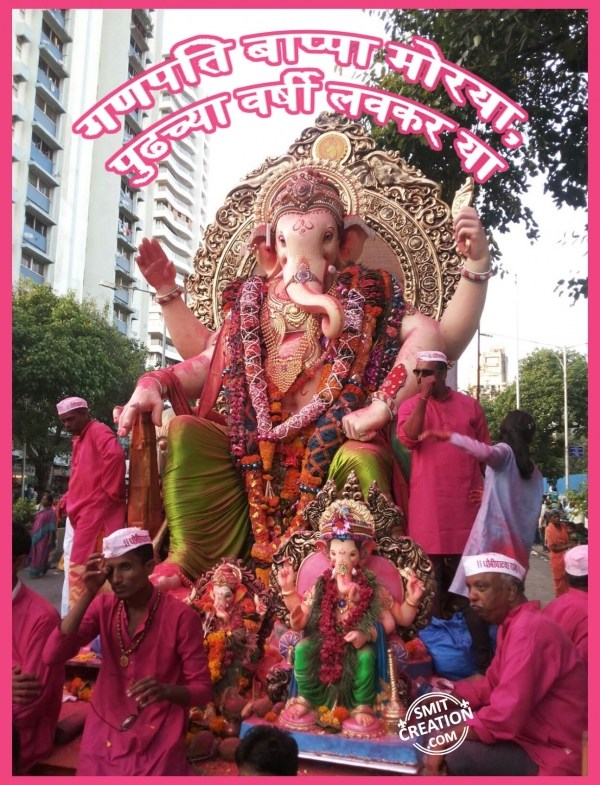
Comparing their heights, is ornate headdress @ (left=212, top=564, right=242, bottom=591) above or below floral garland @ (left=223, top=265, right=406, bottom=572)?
below

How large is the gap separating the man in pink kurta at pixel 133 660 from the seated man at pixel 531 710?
37.7 inches

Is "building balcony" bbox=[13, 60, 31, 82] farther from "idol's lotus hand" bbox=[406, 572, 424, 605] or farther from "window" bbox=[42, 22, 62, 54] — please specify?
"idol's lotus hand" bbox=[406, 572, 424, 605]

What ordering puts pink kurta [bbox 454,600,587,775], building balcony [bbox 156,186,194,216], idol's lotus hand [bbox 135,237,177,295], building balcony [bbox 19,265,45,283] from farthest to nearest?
1. building balcony [bbox 156,186,194,216]
2. building balcony [bbox 19,265,45,283]
3. idol's lotus hand [bbox 135,237,177,295]
4. pink kurta [bbox 454,600,587,775]

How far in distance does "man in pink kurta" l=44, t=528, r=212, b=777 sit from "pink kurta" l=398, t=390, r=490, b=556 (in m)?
1.68

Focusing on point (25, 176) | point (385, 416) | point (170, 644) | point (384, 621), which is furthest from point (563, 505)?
point (25, 176)

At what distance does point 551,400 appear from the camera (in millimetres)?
9484

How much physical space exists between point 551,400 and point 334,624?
733 centimetres

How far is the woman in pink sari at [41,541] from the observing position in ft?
30.0

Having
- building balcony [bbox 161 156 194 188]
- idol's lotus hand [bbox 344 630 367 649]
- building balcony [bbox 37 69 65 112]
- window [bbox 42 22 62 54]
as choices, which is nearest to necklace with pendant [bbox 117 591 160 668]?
idol's lotus hand [bbox 344 630 367 649]

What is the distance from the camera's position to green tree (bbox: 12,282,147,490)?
10516 millimetres

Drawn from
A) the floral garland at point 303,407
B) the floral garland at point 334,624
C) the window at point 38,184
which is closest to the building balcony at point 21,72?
the window at point 38,184

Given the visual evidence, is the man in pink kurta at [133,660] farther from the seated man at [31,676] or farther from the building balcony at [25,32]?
the building balcony at [25,32]

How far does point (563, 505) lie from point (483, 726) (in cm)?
907

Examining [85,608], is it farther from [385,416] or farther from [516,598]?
[385,416]
